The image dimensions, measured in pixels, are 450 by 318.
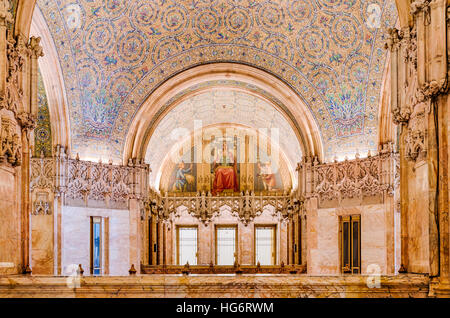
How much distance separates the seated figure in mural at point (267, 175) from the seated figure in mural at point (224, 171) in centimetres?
111

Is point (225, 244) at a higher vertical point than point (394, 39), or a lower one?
lower

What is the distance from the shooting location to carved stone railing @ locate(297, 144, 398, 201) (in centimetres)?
1516

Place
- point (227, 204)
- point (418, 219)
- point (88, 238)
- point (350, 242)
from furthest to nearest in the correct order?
point (227, 204) < point (350, 242) < point (88, 238) < point (418, 219)

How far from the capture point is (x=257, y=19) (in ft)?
52.1

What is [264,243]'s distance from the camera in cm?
2372

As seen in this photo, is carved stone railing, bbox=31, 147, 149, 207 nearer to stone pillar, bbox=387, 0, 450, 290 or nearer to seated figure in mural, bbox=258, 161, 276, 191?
seated figure in mural, bbox=258, 161, 276, 191

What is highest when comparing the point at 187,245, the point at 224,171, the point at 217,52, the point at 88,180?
the point at 217,52

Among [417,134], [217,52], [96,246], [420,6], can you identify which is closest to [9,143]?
[417,134]

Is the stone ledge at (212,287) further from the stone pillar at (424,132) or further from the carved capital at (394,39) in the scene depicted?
the carved capital at (394,39)

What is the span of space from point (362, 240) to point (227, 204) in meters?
8.82

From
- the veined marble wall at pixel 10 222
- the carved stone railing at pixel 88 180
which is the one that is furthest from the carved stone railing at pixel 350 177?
the veined marble wall at pixel 10 222

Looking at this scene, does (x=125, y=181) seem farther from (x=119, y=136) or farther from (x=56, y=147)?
(x=56, y=147)

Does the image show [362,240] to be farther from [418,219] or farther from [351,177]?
[418,219]

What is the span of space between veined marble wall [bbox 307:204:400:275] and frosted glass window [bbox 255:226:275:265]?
6623 millimetres
